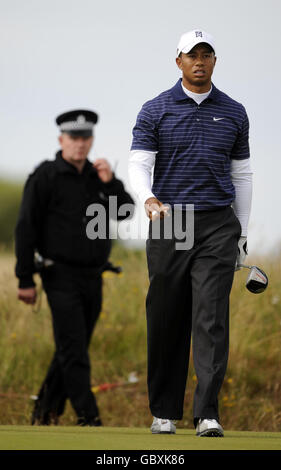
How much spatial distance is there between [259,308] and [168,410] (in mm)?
4970

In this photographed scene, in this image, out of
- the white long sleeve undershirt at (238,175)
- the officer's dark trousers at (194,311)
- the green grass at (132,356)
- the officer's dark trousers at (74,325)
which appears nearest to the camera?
the officer's dark trousers at (194,311)

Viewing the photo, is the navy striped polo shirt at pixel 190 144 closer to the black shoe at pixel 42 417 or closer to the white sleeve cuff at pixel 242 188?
the white sleeve cuff at pixel 242 188

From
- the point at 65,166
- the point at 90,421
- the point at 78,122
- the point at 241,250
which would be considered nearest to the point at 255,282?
the point at 241,250

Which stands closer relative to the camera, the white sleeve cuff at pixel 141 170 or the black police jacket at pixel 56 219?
the white sleeve cuff at pixel 141 170

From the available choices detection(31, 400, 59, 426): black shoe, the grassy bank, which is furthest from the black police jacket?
the grassy bank

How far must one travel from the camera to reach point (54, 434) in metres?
5.98

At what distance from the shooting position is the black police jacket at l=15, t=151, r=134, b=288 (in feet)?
28.1

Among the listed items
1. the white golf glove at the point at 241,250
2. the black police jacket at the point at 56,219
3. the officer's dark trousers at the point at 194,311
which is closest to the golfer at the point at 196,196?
the officer's dark trousers at the point at 194,311

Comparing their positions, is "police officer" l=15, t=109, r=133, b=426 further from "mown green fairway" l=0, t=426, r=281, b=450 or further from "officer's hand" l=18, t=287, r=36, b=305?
"mown green fairway" l=0, t=426, r=281, b=450

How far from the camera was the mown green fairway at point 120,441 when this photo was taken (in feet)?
17.1

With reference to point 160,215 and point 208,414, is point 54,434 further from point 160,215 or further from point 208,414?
point 160,215

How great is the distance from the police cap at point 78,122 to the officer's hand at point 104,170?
0.94ft

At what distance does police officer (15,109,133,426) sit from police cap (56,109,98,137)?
0.10 feet
